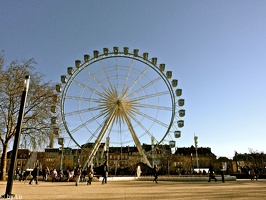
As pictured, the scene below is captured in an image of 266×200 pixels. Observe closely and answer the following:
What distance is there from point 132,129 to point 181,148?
98623 millimetres

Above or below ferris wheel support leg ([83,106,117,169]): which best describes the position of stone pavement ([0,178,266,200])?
below

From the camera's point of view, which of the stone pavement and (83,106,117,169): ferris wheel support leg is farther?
(83,106,117,169): ferris wheel support leg

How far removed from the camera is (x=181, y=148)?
124m

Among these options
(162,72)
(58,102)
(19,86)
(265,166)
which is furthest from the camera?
(265,166)

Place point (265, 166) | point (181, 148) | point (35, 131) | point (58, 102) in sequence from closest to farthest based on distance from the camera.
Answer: point (35, 131) < point (58, 102) < point (265, 166) < point (181, 148)

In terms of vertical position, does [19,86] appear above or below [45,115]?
above

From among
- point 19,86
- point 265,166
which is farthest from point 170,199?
point 265,166

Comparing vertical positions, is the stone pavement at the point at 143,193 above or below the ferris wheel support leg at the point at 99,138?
below

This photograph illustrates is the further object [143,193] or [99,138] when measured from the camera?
[99,138]

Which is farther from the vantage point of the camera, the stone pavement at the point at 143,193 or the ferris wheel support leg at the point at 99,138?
the ferris wheel support leg at the point at 99,138

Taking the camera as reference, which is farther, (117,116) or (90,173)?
(117,116)

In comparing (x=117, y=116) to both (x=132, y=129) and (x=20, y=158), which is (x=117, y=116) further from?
(x=20, y=158)

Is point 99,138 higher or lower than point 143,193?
higher

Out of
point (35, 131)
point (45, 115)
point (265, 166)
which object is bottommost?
point (265, 166)
